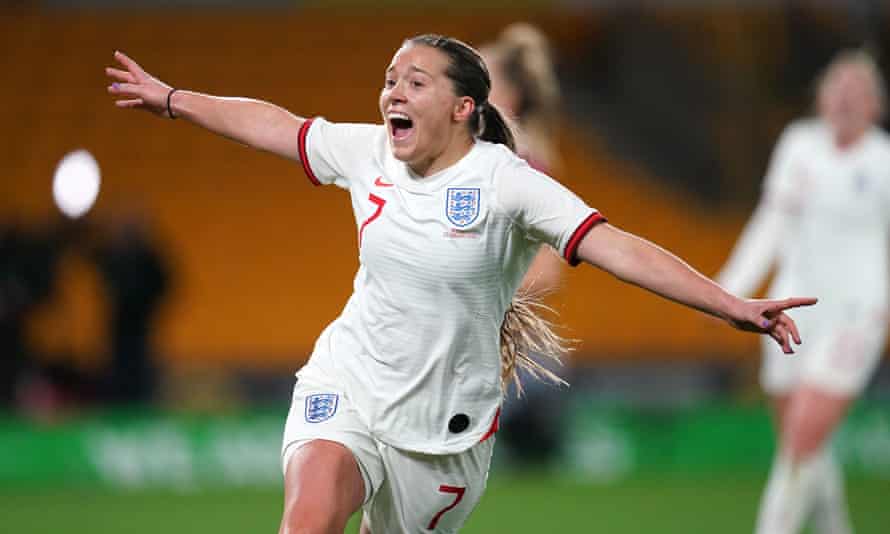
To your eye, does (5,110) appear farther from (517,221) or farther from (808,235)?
(517,221)

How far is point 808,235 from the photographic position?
8180 millimetres

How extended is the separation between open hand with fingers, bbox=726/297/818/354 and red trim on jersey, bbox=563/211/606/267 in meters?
0.53

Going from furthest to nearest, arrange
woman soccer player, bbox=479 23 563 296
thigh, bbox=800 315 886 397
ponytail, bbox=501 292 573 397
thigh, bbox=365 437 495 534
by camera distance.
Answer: thigh, bbox=800 315 886 397 → woman soccer player, bbox=479 23 563 296 → ponytail, bbox=501 292 573 397 → thigh, bbox=365 437 495 534

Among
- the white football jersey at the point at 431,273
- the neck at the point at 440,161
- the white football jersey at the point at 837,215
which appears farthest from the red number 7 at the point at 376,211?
the white football jersey at the point at 837,215

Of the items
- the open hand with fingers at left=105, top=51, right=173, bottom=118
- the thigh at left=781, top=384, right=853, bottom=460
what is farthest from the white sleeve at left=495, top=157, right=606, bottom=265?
the thigh at left=781, top=384, right=853, bottom=460

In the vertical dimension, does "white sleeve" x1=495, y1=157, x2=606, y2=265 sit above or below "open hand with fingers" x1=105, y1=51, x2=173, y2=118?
below

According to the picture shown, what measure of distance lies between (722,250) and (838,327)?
9115 mm

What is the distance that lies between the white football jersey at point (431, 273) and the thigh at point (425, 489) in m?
0.09

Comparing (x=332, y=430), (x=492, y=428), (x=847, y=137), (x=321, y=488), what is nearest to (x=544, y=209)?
(x=492, y=428)

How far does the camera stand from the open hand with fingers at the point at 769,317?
4391 millimetres

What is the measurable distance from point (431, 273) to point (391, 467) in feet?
2.37

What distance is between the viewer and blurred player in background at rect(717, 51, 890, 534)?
307 inches

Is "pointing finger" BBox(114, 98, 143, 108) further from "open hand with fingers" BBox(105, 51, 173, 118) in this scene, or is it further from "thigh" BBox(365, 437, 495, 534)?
"thigh" BBox(365, 437, 495, 534)

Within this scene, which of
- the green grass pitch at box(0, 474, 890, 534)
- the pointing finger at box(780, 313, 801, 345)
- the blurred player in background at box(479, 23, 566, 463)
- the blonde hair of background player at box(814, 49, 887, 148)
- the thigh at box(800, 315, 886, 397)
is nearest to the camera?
the pointing finger at box(780, 313, 801, 345)
